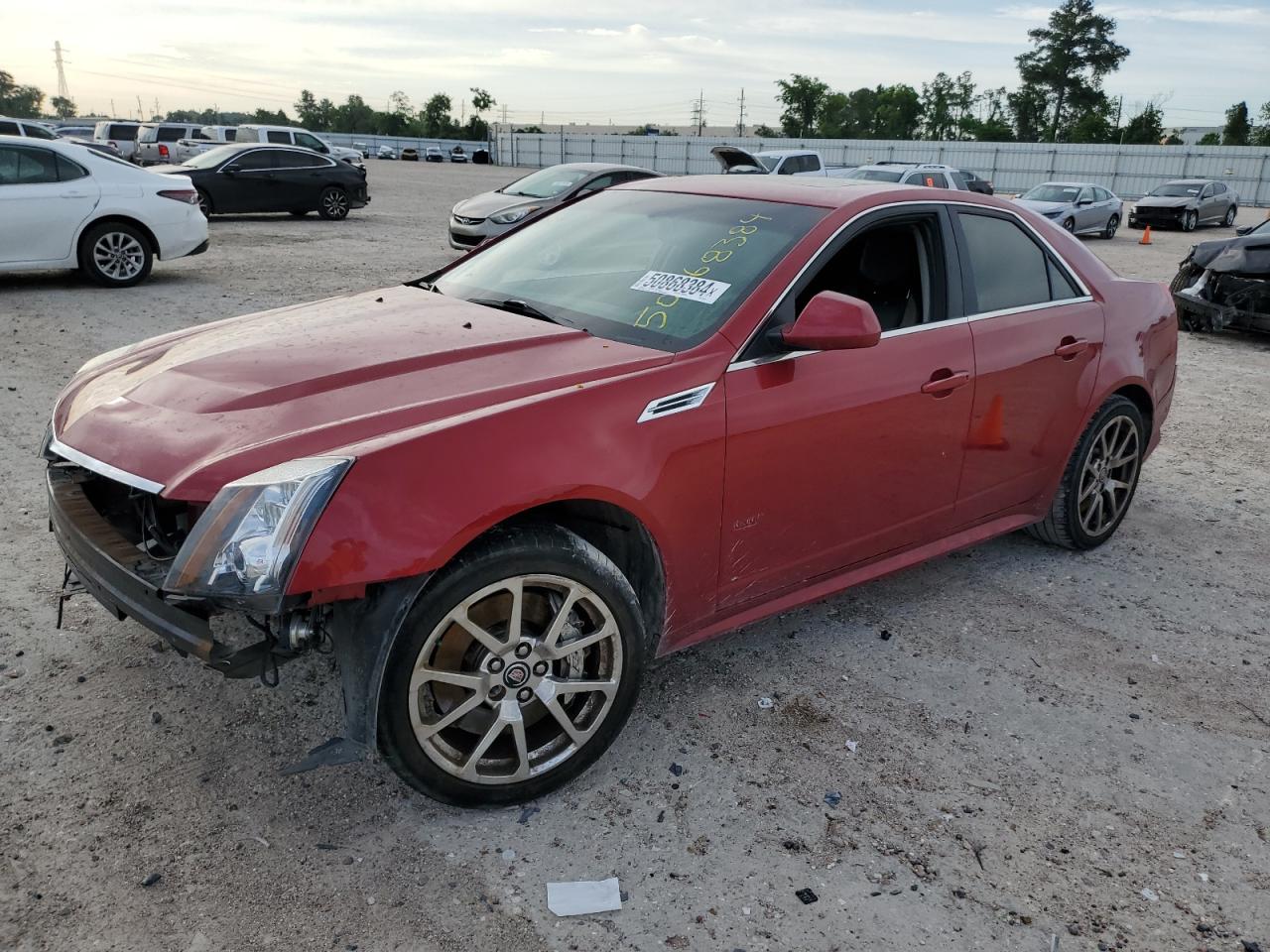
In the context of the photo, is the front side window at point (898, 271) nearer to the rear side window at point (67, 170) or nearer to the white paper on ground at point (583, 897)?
the white paper on ground at point (583, 897)

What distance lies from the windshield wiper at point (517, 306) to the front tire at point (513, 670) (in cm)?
102

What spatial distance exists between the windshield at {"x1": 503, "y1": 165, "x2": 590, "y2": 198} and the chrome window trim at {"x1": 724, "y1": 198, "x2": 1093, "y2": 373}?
1188 centimetres

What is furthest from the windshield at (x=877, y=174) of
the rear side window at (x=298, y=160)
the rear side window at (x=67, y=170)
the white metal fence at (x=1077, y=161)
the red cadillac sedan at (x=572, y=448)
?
the white metal fence at (x=1077, y=161)

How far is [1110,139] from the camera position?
7369 cm

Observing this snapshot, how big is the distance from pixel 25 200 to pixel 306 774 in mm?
9219

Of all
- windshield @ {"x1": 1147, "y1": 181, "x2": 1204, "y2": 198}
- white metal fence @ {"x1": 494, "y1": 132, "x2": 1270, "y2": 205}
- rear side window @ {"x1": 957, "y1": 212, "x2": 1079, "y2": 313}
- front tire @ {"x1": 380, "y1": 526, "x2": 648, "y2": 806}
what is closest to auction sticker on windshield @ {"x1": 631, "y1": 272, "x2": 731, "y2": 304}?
front tire @ {"x1": 380, "y1": 526, "x2": 648, "y2": 806}

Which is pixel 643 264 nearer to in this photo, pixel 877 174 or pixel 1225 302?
pixel 1225 302

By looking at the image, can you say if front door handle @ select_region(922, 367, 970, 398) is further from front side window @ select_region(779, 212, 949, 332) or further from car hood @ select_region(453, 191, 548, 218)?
car hood @ select_region(453, 191, 548, 218)

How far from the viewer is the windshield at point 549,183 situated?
1553 cm

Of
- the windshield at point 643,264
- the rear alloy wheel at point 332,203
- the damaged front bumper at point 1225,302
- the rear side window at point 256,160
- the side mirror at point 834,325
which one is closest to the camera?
the side mirror at point 834,325

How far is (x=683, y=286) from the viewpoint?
3.45m

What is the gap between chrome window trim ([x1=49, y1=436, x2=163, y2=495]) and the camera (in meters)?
2.66

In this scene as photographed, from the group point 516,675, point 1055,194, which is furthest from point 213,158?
point 1055,194

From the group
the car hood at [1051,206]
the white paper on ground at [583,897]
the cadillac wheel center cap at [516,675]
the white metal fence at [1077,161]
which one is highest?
the white metal fence at [1077,161]
